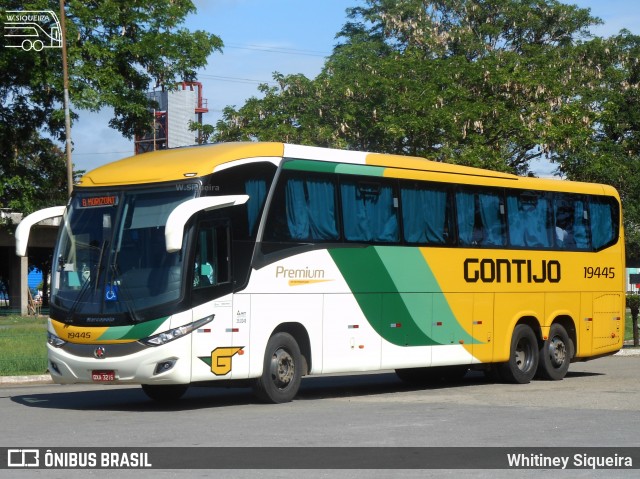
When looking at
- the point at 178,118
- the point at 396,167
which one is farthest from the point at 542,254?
the point at 178,118

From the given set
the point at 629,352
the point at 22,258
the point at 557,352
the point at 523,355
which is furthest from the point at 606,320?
the point at 22,258

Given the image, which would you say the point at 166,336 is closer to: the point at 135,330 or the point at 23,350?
the point at 135,330

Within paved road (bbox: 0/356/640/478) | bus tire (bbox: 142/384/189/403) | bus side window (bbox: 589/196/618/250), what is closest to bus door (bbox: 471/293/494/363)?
paved road (bbox: 0/356/640/478)

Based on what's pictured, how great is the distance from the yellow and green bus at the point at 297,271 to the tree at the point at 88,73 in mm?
24781

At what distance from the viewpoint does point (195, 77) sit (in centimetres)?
4662

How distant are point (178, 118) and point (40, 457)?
96.9 metres

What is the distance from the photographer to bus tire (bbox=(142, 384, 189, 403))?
682 inches

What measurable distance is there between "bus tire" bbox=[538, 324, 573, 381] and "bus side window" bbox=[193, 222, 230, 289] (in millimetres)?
8015

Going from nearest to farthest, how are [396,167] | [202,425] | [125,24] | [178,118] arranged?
1. [202,425]
2. [396,167]
3. [125,24]
4. [178,118]

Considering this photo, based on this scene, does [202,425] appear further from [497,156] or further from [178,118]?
[178,118]

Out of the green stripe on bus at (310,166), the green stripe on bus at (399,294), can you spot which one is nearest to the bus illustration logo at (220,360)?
the green stripe on bus at (399,294)

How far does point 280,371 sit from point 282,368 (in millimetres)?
56

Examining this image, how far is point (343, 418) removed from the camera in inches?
559

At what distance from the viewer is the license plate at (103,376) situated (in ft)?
50.2
